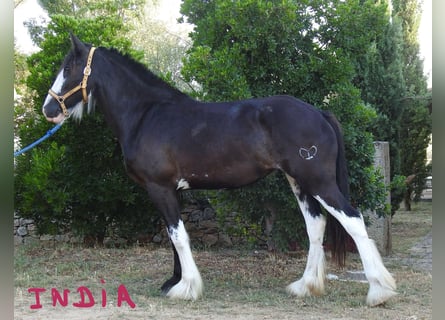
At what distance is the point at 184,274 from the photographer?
13.6 ft

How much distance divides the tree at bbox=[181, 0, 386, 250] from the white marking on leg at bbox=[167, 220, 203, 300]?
178 cm

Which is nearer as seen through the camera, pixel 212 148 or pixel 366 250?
pixel 366 250

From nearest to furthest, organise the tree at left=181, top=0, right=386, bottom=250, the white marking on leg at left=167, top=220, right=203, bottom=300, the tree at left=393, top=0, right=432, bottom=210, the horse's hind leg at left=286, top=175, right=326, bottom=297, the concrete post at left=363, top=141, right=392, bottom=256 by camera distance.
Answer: the white marking on leg at left=167, top=220, right=203, bottom=300
the horse's hind leg at left=286, top=175, right=326, bottom=297
the tree at left=181, top=0, right=386, bottom=250
the concrete post at left=363, top=141, right=392, bottom=256
the tree at left=393, top=0, right=432, bottom=210

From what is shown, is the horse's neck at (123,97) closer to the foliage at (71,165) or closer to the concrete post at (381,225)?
the foliage at (71,165)

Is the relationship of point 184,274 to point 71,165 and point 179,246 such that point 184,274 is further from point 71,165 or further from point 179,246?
point 71,165

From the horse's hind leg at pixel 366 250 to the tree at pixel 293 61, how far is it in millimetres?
1819

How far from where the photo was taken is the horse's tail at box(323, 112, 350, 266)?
4.17m

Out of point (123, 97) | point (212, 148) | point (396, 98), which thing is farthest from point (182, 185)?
point (396, 98)

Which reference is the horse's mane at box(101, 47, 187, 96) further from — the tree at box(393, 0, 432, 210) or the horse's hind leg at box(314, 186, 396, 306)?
the tree at box(393, 0, 432, 210)

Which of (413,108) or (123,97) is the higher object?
(413,108)

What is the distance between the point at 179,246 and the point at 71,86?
1.79m

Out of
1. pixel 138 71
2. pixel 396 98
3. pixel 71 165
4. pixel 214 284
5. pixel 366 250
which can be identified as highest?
pixel 396 98

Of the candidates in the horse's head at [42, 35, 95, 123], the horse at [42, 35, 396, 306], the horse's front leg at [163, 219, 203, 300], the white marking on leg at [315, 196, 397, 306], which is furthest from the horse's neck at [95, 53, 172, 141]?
the white marking on leg at [315, 196, 397, 306]

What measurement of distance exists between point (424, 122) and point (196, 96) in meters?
5.74
